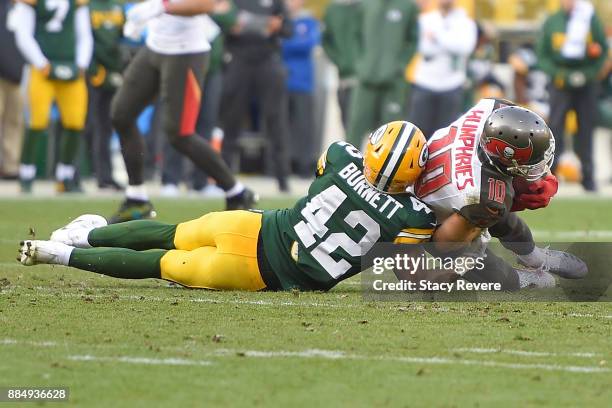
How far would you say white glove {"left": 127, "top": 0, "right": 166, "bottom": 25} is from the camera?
9703 millimetres

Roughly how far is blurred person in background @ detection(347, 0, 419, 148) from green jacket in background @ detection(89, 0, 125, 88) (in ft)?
8.56

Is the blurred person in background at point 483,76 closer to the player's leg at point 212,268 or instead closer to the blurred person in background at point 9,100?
the blurred person in background at point 9,100

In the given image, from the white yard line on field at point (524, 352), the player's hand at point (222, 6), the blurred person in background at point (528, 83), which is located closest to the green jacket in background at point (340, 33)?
the player's hand at point (222, 6)

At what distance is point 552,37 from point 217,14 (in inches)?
152

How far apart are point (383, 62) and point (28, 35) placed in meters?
3.81

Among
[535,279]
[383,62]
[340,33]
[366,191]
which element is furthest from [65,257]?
[340,33]

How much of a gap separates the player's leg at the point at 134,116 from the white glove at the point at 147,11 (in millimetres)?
211

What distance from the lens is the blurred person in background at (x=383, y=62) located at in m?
14.9

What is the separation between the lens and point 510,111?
6.53 m

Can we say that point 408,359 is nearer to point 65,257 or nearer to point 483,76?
point 65,257

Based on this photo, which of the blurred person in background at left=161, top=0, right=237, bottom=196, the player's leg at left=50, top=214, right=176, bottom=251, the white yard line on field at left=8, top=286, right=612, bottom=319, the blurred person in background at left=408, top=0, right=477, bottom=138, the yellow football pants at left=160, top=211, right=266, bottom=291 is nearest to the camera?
the white yard line on field at left=8, top=286, right=612, bottom=319

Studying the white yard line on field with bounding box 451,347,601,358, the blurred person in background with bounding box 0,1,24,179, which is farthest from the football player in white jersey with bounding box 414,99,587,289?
the blurred person in background with bounding box 0,1,24,179

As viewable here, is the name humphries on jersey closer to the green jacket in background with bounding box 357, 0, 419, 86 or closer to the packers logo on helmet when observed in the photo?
the packers logo on helmet

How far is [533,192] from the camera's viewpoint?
22.5 ft
